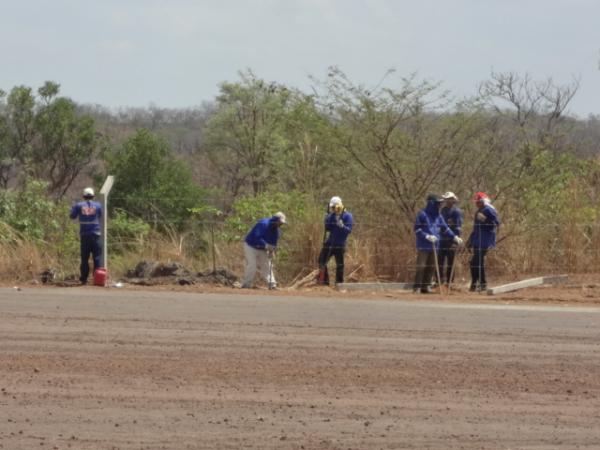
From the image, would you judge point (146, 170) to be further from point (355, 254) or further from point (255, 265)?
point (255, 265)

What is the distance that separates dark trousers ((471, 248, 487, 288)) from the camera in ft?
70.6

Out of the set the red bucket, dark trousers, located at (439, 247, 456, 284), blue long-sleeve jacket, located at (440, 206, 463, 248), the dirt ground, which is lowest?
the dirt ground

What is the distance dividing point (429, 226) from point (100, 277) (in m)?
5.79

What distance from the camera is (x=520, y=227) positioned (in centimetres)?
2491

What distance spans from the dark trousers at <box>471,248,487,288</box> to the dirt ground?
3447mm

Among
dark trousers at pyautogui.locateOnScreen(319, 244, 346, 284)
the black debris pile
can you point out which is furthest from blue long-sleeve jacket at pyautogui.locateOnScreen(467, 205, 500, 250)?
the black debris pile

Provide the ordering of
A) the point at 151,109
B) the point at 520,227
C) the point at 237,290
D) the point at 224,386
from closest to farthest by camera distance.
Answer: the point at 224,386 < the point at 237,290 < the point at 520,227 < the point at 151,109

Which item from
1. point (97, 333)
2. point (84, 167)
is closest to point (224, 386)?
point (97, 333)

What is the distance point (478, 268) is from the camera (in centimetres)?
2161

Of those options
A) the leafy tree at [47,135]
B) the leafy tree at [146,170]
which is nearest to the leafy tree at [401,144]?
the leafy tree at [146,170]

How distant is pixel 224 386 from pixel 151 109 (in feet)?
393

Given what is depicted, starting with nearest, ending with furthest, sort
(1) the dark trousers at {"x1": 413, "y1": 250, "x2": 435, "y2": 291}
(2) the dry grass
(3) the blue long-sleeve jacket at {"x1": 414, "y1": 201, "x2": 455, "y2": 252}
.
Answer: (3) the blue long-sleeve jacket at {"x1": 414, "y1": 201, "x2": 455, "y2": 252} → (1) the dark trousers at {"x1": 413, "y1": 250, "x2": 435, "y2": 291} → (2) the dry grass

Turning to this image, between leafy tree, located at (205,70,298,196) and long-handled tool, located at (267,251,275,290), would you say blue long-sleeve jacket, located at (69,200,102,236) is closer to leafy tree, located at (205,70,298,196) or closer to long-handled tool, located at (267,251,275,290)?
long-handled tool, located at (267,251,275,290)

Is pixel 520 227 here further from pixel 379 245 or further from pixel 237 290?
pixel 237 290
